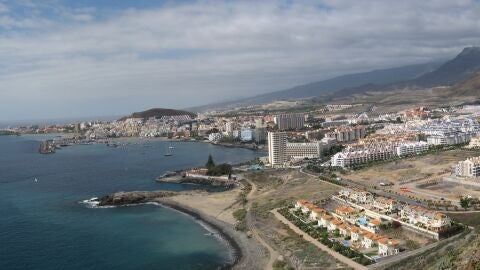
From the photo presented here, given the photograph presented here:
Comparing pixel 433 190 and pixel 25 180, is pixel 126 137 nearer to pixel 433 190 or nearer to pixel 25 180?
pixel 25 180

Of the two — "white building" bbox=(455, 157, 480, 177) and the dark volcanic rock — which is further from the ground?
"white building" bbox=(455, 157, 480, 177)

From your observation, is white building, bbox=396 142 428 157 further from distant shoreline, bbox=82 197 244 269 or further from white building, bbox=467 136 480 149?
distant shoreline, bbox=82 197 244 269

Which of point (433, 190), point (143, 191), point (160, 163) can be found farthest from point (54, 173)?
point (433, 190)

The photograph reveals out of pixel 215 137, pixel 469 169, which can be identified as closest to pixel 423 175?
pixel 469 169

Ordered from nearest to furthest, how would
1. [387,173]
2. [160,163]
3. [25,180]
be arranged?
[387,173], [25,180], [160,163]

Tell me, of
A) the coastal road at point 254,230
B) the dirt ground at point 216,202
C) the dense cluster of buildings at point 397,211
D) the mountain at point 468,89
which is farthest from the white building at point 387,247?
the mountain at point 468,89

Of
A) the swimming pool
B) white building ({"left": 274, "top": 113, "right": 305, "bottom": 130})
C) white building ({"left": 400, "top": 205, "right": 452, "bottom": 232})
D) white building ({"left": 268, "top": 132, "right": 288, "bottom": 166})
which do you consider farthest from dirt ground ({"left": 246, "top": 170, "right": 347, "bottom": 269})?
white building ({"left": 274, "top": 113, "right": 305, "bottom": 130})
